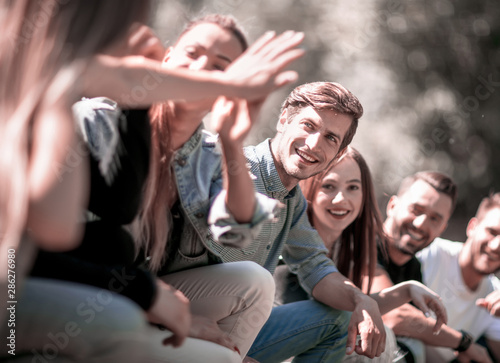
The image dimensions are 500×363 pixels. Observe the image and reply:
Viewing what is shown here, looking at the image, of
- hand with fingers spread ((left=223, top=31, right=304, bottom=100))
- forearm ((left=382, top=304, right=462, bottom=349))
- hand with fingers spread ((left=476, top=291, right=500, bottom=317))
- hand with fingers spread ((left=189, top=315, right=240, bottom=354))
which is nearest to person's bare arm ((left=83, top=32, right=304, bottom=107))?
hand with fingers spread ((left=223, top=31, right=304, bottom=100))

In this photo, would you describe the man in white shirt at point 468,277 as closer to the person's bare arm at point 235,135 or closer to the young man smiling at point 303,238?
the young man smiling at point 303,238

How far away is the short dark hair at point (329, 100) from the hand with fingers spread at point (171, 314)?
1.07 metres

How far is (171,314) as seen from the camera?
137 centimetres

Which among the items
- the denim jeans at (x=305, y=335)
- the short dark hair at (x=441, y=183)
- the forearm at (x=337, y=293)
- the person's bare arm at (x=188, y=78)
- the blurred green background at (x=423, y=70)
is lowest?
the denim jeans at (x=305, y=335)

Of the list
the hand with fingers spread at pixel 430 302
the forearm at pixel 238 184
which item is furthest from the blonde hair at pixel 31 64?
the hand with fingers spread at pixel 430 302

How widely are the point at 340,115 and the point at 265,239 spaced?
521mm

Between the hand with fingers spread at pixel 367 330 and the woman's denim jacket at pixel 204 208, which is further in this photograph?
the hand with fingers spread at pixel 367 330

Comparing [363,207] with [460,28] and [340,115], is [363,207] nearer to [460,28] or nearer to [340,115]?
[340,115]

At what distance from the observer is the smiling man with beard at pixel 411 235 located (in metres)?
2.66

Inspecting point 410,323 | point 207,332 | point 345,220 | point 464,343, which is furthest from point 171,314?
point 464,343

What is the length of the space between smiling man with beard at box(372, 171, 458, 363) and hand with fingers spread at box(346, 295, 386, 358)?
0.68 metres

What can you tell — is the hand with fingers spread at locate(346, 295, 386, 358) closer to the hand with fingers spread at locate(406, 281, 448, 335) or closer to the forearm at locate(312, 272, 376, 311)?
the forearm at locate(312, 272, 376, 311)

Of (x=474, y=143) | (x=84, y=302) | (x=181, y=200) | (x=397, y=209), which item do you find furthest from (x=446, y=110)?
(x=84, y=302)

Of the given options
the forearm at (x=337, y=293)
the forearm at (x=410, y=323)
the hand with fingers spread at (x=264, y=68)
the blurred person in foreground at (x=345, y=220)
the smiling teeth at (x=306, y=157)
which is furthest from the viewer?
the forearm at (x=410, y=323)
